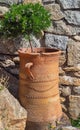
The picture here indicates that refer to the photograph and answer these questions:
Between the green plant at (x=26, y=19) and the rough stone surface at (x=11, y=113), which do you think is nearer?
the rough stone surface at (x=11, y=113)

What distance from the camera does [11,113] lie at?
3906mm

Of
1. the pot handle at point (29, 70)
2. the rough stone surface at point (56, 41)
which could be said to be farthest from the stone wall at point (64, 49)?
the pot handle at point (29, 70)

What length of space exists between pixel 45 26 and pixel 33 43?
0.36 meters

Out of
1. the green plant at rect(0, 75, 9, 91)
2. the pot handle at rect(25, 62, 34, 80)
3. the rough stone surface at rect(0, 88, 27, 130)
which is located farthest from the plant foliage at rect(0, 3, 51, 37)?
the rough stone surface at rect(0, 88, 27, 130)

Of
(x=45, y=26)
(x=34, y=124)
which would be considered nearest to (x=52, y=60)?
(x=45, y=26)

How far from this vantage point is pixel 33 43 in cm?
443

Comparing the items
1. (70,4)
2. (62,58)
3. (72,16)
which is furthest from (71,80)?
(70,4)

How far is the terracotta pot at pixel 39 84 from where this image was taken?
4.07m

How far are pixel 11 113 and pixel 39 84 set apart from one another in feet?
1.42

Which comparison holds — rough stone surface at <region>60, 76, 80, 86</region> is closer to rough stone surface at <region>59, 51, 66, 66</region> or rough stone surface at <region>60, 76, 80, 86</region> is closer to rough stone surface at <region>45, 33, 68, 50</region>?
rough stone surface at <region>59, 51, 66, 66</region>

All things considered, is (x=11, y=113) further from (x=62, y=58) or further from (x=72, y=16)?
(x=72, y=16)

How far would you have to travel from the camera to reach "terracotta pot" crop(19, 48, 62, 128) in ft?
13.4

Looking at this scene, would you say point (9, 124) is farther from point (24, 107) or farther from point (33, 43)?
point (33, 43)

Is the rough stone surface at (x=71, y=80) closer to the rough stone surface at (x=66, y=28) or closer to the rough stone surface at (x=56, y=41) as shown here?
the rough stone surface at (x=56, y=41)
